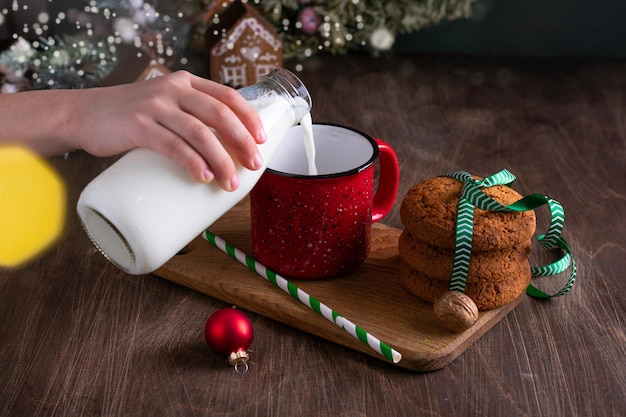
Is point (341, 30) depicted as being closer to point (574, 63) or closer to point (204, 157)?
point (574, 63)

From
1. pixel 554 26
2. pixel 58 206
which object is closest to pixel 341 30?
pixel 554 26

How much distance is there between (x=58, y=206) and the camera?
3.84ft

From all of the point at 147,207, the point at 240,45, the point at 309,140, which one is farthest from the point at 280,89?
the point at 240,45

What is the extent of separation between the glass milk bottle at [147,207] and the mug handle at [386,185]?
9.9 inches

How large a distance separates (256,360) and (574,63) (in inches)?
51.3

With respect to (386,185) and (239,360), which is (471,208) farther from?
(239,360)

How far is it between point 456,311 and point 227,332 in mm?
242

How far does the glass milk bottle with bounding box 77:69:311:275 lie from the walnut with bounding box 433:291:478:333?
0.24m

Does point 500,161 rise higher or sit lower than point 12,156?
lower

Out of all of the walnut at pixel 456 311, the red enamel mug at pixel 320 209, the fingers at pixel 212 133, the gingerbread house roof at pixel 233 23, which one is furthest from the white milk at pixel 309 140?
the gingerbread house roof at pixel 233 23

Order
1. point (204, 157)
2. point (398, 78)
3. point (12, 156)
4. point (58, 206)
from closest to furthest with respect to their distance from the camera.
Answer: point (204, 157) → point (12, 156) → point (58, 206) → point (398, 78)

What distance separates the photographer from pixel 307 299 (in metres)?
0.88

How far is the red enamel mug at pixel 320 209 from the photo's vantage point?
2.93 ft

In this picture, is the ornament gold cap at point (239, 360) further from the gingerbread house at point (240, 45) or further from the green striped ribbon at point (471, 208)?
the gingerbread house at point (240, 45)
